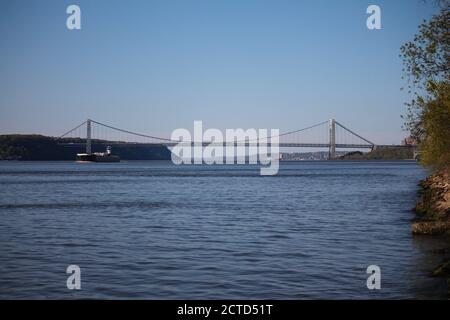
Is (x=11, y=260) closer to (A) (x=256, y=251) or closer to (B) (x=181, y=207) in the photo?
(A) (x=256, y=251)

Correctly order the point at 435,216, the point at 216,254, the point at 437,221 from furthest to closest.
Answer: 1. the point at 435,216
2. the point at 437,221
3. the point at 216,254

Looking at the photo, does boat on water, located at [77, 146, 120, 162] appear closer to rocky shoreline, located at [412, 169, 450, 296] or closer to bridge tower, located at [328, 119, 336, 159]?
bridge tower, located at [328, 119, 336, 159]

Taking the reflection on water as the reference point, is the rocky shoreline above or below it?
above

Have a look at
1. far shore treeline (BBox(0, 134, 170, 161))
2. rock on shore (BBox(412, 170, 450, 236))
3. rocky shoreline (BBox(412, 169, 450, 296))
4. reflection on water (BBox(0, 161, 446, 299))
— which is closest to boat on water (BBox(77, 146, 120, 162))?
far shore treeline (BBox(0, 134, 170, 161))

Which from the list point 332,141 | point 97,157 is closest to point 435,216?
point 332,141

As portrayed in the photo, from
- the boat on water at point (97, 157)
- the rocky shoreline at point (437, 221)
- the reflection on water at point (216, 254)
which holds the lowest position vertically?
the reflection on water at point (216, 254)

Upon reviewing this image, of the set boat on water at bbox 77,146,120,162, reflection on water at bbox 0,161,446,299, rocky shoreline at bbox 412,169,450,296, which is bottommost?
reflection on water at bbox 0,161,446,299

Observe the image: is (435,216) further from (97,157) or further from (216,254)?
(97,157)

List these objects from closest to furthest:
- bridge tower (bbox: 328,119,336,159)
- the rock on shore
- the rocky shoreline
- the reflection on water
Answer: the reflection on water
the rocky shoreline
the rock on shore
bridge tower (bbox: 328,119,336,159)

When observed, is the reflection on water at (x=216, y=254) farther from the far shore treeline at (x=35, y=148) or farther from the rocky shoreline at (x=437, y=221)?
the far shore treeline at (x=35, y=148)

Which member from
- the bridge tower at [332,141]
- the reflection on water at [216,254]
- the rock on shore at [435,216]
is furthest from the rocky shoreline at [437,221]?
the bridge tower at [332,141]

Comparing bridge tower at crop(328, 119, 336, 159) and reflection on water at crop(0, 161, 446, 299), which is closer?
reflection on water at crop(0, 161, 446, 299)

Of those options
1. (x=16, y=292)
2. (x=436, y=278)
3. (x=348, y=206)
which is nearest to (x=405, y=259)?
(x=436, y=278)

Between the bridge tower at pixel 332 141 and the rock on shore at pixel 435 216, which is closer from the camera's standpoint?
the rock on shore at pixel 435 216
